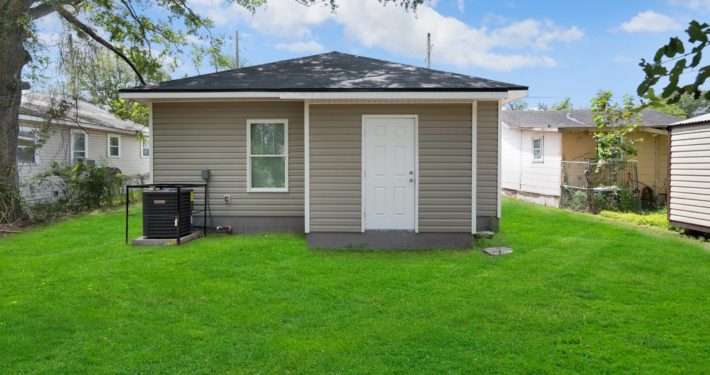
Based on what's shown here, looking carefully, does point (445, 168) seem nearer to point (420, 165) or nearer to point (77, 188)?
point (420, 165)

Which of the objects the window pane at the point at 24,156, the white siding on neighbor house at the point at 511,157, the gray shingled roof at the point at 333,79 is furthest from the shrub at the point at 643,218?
the window pane at the point at 24,156

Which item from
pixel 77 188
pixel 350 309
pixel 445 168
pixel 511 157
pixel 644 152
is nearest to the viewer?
pixel 350 309

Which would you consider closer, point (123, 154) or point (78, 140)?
point (78, 140)

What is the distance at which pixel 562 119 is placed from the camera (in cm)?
1588

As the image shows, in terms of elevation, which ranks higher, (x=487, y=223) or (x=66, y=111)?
(x=66, y=111)

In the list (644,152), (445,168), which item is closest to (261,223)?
(445,168)

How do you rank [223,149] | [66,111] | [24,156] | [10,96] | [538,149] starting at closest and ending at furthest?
[223,149] → [10,96] → [66,111] → [24,156] → [538,149]

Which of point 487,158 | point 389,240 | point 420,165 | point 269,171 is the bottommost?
point 389,240

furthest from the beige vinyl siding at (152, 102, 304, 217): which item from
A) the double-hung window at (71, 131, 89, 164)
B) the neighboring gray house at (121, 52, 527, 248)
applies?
the double-hung window at (71, 131, 89, 164)

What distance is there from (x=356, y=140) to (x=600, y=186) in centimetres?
821

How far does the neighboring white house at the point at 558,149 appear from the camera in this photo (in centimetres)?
1418

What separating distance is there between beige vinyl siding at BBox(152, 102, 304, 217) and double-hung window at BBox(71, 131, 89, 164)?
27.3 ft

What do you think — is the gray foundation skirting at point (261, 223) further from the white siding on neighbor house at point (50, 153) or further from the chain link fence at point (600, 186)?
the chain link fence at point (600, 186)

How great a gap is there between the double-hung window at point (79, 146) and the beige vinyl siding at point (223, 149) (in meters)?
8.31
